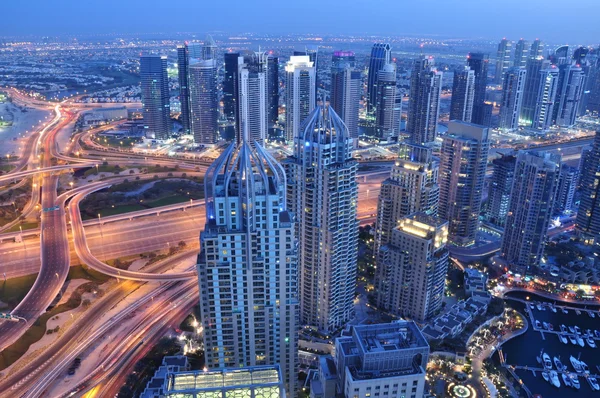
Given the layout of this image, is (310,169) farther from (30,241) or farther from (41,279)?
(30,241)

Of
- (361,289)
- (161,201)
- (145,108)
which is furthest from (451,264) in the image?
(145,108)

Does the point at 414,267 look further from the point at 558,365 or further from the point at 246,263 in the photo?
the point at 246,263

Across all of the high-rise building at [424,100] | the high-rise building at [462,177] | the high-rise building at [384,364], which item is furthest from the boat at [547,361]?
the high-rise building at [424,100]

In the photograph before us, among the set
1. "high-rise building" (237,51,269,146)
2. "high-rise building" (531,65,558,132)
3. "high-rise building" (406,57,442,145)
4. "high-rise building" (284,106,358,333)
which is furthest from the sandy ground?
"high-rise building" (531,65,558,132)

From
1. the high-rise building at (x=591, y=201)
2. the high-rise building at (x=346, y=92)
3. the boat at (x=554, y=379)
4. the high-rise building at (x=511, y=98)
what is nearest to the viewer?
the boat at (x=554, y=379)

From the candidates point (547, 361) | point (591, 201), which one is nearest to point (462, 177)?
point (591, 201)

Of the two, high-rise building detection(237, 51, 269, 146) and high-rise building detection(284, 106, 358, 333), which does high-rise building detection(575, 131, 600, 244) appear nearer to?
high-rise building detection(284, 106, 358, 333)

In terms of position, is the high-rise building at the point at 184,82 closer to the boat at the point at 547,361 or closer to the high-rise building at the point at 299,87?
the high-rise building at the point at 299,87

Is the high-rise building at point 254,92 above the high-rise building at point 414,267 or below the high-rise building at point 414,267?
above
